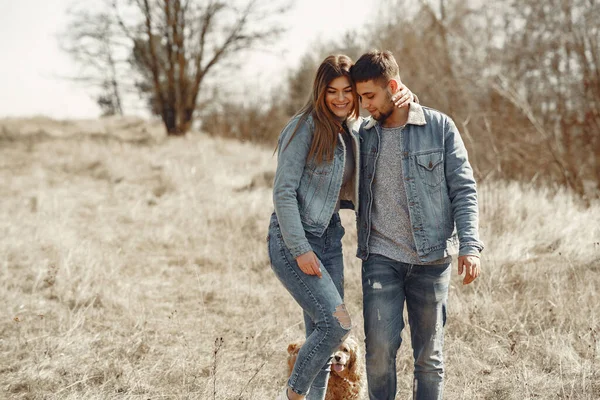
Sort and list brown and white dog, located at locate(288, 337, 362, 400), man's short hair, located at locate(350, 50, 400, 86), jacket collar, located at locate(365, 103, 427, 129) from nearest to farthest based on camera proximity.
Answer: man's short hair, located at locate(350, 50, 400, 86) → jacket collar, located at locate(365, 103, 427, 129) → brown and white dog, located at locate(288, 337, 362, 400)

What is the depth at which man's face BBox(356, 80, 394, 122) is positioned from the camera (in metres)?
2.56

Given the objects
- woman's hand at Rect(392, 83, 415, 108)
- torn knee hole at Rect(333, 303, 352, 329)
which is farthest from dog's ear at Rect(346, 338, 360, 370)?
woman's hand at Rect(392, 83, 415, 108)

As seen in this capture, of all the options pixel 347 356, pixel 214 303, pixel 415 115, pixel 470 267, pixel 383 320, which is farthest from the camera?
pixel 214 303

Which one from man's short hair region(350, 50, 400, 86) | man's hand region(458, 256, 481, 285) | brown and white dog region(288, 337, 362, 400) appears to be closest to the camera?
man's hand region(458, 256, 481, 285)

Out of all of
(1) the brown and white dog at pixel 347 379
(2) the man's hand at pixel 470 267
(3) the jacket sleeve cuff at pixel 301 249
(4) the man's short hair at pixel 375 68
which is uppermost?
(4) the man's short hair at pixel 375 68

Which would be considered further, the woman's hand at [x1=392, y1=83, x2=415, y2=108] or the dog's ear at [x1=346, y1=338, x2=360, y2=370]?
the dog's ear at [x1=346, y1=338, x2=360, y2=370]

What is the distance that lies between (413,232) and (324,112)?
725mm

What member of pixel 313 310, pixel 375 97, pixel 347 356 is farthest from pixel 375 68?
pixel 347 356

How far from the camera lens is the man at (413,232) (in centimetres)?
254

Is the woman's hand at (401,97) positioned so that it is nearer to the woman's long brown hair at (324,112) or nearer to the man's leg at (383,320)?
the woman's long brown hair at (324,112)

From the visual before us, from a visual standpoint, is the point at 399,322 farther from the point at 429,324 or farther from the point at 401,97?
the point at 401,97

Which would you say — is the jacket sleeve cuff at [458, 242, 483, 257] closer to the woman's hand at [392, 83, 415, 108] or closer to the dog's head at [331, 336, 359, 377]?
the woman's hand at [392, 83, 415, 108]

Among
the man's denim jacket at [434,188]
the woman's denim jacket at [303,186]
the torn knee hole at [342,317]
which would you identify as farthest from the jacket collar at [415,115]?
the torn knee hole at [342,317]

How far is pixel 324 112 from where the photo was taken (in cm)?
260
